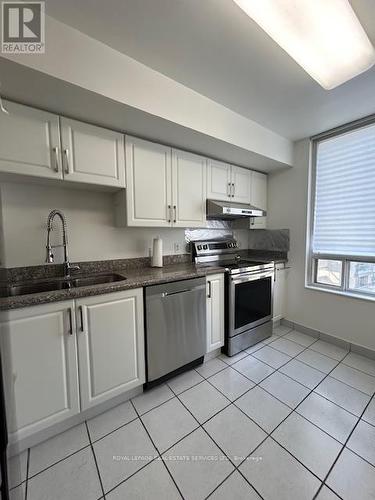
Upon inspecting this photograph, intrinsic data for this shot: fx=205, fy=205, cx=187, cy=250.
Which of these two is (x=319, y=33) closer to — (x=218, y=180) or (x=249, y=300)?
(x=218, y=180)

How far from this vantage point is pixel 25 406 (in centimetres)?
116

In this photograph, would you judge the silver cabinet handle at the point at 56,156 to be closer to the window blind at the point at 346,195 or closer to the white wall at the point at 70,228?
the white wall at the point at 70,228

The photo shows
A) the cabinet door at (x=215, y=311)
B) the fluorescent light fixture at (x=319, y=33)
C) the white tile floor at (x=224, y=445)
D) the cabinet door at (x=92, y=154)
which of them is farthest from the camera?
the cabinet door at (x=215, y=311)

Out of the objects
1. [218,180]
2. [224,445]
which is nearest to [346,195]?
[218,180]

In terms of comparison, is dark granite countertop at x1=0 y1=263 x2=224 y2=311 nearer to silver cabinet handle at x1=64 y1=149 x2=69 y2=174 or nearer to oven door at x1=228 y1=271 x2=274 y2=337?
oven door at x1=228 y1=271 x2=274 y2=337

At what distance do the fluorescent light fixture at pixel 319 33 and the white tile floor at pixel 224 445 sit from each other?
2.15 metres

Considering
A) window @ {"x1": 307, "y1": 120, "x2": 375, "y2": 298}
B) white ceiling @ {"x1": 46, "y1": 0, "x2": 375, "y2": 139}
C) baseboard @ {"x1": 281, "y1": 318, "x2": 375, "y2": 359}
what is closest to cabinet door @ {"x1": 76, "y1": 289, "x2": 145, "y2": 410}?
white ceiling @ {"x1": 46, "y1": 0, "x2": 375, "y2": 139}

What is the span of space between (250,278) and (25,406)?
2003 millimetres

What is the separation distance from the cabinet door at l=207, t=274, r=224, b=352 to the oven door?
0.09 meters

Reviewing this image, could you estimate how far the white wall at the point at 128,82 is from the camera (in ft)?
3.55

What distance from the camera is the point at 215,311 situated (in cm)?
201

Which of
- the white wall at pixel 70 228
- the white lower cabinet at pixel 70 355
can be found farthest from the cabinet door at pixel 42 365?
the white wall at pixel 70 228

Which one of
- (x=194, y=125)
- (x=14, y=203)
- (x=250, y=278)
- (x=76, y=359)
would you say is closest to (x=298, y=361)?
(x=250, y=278)

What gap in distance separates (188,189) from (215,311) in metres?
1.26
